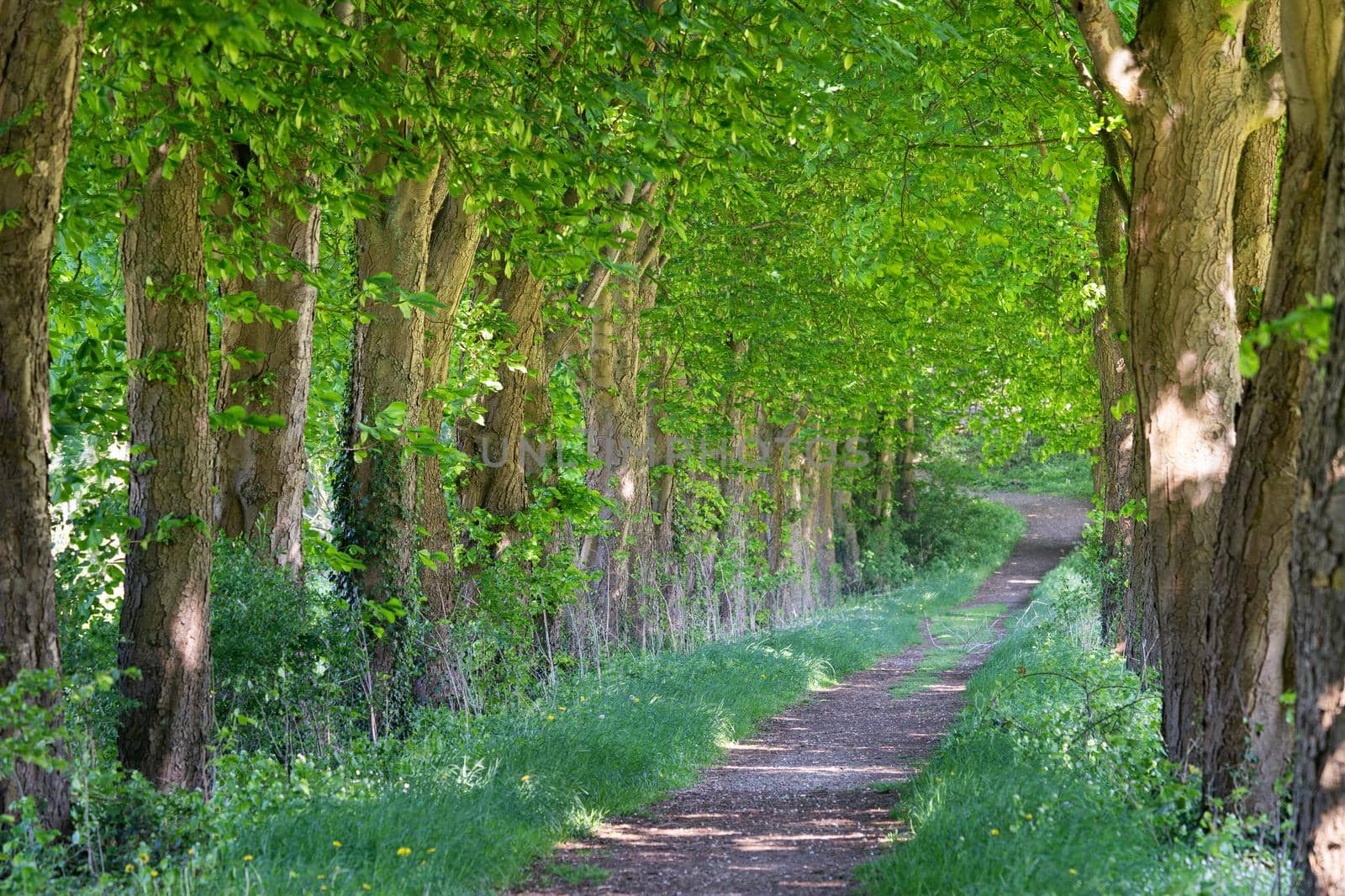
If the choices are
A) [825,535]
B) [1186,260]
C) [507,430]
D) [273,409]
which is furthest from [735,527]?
[1186,260]

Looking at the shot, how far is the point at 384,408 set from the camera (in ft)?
35.8

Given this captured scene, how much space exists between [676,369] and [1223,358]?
15.7 m

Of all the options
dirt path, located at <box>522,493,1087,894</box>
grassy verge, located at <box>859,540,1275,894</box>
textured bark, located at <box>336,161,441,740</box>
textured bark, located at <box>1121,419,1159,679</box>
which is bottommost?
dirt path, located at <box>522,493,1087,894</box>

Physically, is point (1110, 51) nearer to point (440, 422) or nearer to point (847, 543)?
point (440, 422)

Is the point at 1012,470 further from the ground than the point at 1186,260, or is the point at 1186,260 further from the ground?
the point at 1012,470

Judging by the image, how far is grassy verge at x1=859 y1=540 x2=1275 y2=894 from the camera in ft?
17.1

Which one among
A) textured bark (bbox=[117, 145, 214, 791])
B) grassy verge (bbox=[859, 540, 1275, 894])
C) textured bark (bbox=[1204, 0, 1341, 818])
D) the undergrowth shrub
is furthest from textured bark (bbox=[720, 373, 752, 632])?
textured bark (bbox=[1204, 0, 1341, 818])

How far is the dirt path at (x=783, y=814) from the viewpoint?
685cm

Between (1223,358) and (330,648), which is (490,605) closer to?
(330,648)

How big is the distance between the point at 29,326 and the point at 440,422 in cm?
614

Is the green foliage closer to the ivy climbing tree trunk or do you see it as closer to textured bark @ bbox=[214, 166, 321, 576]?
textured bark @ bbox=[214, 166, 321, 576]

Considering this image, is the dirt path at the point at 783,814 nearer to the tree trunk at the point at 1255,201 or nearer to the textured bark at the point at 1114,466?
the textured bark at the point at 1114,466

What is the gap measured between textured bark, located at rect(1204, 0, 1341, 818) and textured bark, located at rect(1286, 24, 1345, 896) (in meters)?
1.25

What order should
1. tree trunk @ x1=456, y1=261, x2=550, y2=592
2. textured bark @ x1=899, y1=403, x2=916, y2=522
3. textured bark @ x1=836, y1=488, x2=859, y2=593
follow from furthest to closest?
textured bark @ x1=899, y1=403, x2=916, y2=522
textured bark @ x1=836, y1=488, x2=859, y2=593
tree trunk @ x1=456, y1=261, x2=550, y2=592
